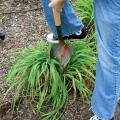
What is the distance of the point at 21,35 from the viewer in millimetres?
3648

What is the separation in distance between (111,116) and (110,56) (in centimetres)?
53

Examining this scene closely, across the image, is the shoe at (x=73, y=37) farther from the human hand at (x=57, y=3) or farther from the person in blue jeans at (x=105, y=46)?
the human hand at (x=57, y=3)

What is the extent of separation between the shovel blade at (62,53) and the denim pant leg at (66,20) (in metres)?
0.12

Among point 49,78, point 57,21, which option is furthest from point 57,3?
point 49,78

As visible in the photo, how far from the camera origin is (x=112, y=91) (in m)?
2.44

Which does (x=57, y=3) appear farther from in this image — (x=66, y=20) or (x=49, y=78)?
(x=49, y=78)

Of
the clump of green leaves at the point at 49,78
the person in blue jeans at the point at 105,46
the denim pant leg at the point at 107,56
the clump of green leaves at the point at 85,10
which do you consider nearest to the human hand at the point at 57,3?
the person in blue jeans at the point at 105,46

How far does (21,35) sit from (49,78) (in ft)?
2.67

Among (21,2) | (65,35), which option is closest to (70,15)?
(65,35)

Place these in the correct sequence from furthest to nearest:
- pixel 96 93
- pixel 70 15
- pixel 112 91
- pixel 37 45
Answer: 1. pixel 37 45
2. pixel 70 15
3. pixel 96 93
4. pixel 112 91

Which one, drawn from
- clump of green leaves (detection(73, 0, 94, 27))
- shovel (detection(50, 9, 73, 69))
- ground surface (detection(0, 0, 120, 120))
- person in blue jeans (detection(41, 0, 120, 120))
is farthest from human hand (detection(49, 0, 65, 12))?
clump of green leaves (detection(73, 0, 94, 27))

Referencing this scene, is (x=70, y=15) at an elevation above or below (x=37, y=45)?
above

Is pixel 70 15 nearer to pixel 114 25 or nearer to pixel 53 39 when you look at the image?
pixel 53 39

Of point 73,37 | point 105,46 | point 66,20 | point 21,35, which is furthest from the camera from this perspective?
point 21,35
